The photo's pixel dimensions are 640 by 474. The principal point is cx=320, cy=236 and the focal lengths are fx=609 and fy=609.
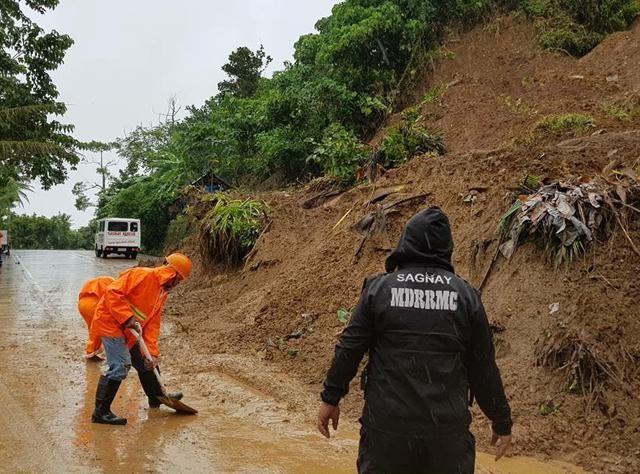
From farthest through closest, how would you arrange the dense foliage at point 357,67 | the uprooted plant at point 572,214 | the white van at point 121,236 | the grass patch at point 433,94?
the white van at point 121,236, the dense foliage at point 357,67, the grass patch at point 433,94, the uprooted plant at point 572,214

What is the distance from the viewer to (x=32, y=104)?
18.5 meters

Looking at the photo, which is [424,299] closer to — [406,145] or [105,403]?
[105,403]

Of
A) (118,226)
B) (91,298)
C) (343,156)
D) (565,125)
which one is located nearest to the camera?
(91,298)

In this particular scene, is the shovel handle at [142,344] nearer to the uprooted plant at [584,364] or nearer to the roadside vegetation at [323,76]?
Result: the uprooted plant at [584,364]

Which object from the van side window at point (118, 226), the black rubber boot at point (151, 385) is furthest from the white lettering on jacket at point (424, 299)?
the van side window at point (118, 226)

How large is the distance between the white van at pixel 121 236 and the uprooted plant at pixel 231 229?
18.2 m

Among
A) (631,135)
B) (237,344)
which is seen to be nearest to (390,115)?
(631,135)

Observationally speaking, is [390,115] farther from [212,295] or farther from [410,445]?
[410,445]

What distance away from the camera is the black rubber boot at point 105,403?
5.50m

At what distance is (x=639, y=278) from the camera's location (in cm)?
600

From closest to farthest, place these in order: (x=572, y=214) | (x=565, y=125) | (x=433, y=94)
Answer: (x=572, y=214) < (x=565, y=125) < (x=433, y=94)

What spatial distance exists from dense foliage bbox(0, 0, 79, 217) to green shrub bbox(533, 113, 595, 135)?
13104mm

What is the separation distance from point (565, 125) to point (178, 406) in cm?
883

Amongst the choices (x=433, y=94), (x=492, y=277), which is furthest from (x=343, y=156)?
(x=492, y=277)
